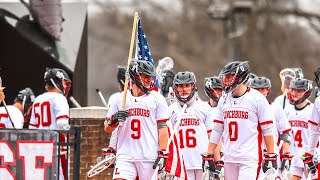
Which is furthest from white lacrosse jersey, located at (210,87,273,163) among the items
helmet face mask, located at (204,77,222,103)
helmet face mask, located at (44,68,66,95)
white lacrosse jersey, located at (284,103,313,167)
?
white lacrosse jersey, located at (284,103,313,167)

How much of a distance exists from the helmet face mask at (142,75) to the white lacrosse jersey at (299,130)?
5.13 m

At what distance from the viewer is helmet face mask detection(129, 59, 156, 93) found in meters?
19.9

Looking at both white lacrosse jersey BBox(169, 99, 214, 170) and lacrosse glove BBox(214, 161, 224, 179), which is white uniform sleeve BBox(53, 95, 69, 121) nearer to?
white lacrosse jersey BBox(169, 99, 214, 170)

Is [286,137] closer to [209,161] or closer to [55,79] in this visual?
[209,161]

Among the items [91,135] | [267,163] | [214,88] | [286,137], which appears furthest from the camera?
[91,135]

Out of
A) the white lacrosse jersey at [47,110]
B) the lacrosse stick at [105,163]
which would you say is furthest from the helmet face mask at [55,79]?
the lacrosse stick at [105,163]

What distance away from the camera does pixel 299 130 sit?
24.7 metres

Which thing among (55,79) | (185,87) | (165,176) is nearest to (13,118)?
(55,79)

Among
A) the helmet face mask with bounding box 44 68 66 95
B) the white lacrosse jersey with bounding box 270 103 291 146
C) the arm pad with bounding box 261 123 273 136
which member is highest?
the helmet face mask with bounding box 44 68 66 95

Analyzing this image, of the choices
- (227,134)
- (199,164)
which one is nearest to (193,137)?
(199,164)

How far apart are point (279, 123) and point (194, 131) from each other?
2.07m

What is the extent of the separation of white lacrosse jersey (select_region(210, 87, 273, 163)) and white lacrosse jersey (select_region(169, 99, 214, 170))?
175cm

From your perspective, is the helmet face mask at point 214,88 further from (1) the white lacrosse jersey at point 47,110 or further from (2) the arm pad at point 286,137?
(1) the white lacrosse jersey at point 47,110

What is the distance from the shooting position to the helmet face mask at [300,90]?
24.4 m
